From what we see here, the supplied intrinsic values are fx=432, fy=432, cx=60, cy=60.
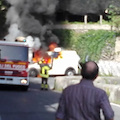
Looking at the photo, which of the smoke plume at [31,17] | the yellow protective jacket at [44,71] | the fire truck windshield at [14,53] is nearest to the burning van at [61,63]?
the smoke plume at [31,17]

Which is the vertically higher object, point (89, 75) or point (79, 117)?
point (89, 75)

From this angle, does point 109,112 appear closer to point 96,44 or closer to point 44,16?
point 96,44

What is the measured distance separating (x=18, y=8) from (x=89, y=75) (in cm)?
3252

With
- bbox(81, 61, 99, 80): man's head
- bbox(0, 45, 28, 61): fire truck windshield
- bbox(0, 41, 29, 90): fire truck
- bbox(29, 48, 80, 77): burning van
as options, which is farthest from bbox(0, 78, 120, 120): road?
bbox(29, 48, 80, 77): burning van

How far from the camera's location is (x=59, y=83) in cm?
1934

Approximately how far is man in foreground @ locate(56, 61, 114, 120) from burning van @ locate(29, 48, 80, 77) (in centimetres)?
2524

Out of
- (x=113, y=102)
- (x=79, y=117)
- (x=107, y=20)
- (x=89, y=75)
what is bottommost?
(x=113, y=102)

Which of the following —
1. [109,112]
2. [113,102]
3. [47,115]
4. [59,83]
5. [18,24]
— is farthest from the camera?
[18,24]

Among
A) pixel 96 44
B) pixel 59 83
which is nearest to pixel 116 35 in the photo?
pixel 96 44

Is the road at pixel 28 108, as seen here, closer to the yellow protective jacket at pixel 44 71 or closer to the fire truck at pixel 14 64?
the fire truck at pixel 14 64

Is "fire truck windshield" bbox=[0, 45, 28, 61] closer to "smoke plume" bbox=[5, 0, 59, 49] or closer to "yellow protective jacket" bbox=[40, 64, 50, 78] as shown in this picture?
"yellow protective jacket" bbox=[40, 64, 50, 78]

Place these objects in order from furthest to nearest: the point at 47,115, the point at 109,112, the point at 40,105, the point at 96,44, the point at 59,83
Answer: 1. the point at 96,44
2. the point at 59,83
3. the point at 40,105
4. the point at 47,115
5. the point at 109,112

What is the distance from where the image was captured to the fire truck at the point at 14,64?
17578mm

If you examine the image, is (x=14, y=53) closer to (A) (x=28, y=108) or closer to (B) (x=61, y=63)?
(A) (x=28, y=108)
